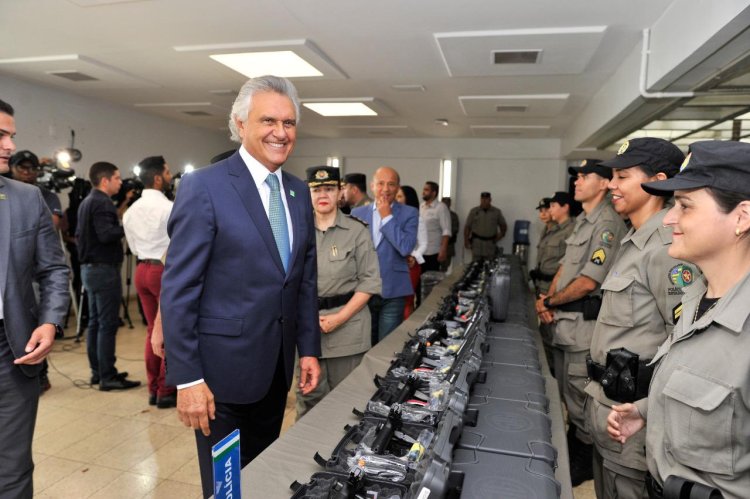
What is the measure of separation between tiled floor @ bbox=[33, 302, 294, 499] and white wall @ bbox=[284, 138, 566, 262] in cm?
719

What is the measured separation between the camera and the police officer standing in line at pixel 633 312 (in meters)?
1.60

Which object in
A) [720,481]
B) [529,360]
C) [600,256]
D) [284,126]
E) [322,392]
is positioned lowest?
[322,392]

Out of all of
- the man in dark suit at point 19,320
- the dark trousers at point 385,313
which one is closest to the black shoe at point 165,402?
the dark trousers at point 385,313

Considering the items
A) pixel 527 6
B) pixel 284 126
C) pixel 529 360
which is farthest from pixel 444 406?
pixel 527 6

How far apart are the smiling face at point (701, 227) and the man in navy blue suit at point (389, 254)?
2.26m

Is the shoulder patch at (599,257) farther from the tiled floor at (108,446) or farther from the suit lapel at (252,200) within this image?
the tiled floor at (108,446)

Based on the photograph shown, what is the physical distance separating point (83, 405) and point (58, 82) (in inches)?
168

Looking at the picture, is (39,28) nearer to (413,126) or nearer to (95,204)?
(95,204)

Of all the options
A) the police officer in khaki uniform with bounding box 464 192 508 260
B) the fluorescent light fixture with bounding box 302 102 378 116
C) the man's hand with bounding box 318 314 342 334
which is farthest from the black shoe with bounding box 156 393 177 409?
the police officer in khaki uniform with bounding box 464 192 508 260

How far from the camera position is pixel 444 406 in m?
1.35

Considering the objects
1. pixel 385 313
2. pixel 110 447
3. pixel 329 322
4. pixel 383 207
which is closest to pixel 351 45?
pixel 383 207

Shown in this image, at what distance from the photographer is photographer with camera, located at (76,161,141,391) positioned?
137 inches

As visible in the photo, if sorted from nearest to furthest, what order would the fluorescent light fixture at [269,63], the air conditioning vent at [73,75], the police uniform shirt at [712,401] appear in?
1. the police uniform shirt at [712,401]
2. the fluorescent light fixture at [269,63]
3. the air conditioning vent at [73,75]

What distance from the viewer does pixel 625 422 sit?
1356mm
